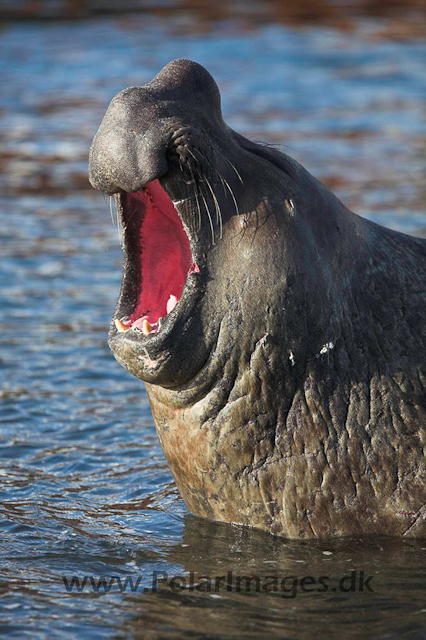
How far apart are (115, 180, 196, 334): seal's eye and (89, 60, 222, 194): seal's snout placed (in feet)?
1.10

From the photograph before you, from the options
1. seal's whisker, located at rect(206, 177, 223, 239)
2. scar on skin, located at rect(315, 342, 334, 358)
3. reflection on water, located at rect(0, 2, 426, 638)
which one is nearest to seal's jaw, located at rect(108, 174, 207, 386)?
seal's whisker, located at rect(206, 177, 223, 239)

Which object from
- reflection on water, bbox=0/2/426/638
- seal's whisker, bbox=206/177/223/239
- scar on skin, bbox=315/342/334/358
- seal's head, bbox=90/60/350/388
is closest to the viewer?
reflection on water, bbox=0/2/426/638

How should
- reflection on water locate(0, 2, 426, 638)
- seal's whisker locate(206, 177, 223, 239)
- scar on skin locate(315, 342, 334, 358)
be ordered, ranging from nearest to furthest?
1. reflection on water locate(0, 2, 426, 638)
2. seal's whisker locate(206, 177, 223, 239)
3. scar on skin locate(315, 342, 334, 358)

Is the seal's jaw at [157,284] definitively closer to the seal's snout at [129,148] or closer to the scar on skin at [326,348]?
the seal's snout at [129,148]

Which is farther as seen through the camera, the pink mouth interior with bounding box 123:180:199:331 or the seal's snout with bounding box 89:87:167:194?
the pink mouth interior with bounding box 123:180:199:331

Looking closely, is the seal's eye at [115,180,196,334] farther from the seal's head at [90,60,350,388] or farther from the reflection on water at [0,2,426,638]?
the reflection on water at [0,2,426,638]

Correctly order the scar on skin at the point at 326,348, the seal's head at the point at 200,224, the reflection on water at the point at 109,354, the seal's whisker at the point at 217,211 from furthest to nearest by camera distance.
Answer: the scar on skin at the point at 326,348, the seal's whisker at the point at 217,211, the seal's head at the point at 200,224, the reflection on water at the point at 109,354

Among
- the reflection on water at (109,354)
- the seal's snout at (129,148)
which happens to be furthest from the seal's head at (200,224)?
the reflection on water at (109,354)

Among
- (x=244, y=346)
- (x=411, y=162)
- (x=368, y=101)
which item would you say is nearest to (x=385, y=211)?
(x=411, y=162)

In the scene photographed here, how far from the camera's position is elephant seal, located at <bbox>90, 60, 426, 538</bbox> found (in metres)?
5.41

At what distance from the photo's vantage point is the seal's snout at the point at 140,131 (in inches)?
206

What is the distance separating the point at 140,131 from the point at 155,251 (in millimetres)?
745

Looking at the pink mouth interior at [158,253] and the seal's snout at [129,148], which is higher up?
the seal's snout at [129,148]

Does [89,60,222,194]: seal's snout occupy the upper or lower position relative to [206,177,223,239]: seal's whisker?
upper
